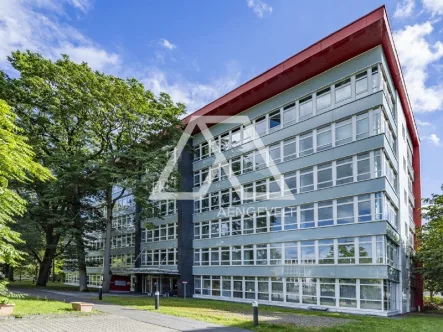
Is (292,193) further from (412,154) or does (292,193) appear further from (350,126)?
(412,154)

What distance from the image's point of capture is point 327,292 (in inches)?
1004

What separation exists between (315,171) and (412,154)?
20296mm

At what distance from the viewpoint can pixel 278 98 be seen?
31.1 meters

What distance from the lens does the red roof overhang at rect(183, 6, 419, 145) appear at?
78.3 feet

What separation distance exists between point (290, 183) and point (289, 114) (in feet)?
17.4

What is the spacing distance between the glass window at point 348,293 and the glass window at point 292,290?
351cm

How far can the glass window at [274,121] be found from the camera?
3109 cm

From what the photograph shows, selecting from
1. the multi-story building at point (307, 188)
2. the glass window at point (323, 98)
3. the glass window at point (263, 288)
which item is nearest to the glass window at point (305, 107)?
the multi-story building at point (307, 188)

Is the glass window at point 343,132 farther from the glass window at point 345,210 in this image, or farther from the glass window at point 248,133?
the glass window at point 248,133

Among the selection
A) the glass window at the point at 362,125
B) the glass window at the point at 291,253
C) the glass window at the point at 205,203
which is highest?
the glass window at the point at 362,125

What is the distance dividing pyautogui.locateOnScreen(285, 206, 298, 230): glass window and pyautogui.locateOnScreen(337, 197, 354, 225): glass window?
3638 mm

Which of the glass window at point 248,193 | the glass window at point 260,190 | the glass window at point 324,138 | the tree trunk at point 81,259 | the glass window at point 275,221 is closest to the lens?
the glass window at point 324,138

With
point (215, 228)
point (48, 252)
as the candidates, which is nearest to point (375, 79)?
point (215, 228)

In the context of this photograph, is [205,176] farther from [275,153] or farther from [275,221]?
[275,221]
